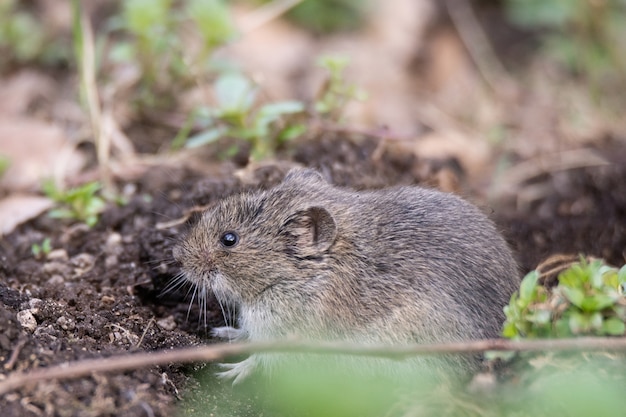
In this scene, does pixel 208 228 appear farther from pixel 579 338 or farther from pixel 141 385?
pixel 579 338

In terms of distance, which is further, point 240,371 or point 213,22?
point 213,22

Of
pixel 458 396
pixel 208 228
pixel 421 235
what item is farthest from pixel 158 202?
pixel 458 396

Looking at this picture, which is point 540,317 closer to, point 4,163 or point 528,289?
point 528,289

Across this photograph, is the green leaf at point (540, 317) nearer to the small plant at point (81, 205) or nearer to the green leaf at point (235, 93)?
the green leaf at point (235, 93)

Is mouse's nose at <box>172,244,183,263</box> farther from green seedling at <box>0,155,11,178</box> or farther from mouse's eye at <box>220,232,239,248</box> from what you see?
green seedling at <box>0,155,11,178</box>

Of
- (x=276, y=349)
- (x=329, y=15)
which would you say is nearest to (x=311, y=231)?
(x=276, y=349)
